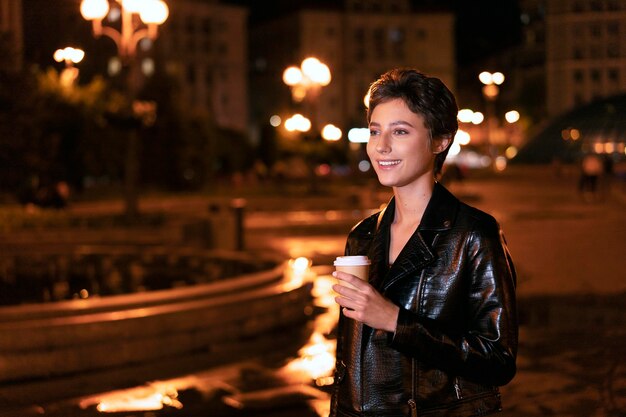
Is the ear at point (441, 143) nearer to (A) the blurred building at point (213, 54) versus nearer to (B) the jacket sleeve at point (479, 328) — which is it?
(B) the jacket sleeve at point (479, 328)

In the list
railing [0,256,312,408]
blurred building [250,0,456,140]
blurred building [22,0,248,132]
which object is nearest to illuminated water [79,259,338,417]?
railing [0,256,312,408]

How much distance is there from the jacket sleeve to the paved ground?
4.74 metres

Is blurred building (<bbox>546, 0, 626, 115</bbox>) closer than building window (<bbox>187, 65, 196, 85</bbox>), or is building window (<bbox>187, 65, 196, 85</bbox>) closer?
blurred building (<bbox>546, 0, 626, 115</bbox>)

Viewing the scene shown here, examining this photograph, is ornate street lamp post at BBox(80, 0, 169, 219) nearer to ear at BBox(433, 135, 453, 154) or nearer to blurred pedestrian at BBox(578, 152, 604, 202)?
blurred pedestrian at BBox(578, 152, 604, 202)

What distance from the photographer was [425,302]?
11.1 feet

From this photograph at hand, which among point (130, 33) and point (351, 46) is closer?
point (130, 33)

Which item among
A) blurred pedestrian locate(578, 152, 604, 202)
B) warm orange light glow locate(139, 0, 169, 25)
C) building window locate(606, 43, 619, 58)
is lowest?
blurred pedestrian locate(578, 152, 604, 202)

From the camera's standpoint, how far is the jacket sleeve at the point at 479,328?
327cm

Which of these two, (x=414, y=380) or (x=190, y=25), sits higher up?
(x=190, y=25)

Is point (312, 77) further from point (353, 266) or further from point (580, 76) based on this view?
point (353, 266)

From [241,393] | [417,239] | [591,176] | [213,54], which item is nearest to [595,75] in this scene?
[591,176]

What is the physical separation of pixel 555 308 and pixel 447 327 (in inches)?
422

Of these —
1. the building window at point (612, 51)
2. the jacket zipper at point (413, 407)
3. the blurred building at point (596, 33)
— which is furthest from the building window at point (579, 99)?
the jacket zipper at point (413, 407)

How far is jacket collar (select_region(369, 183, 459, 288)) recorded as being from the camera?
3375 mm
